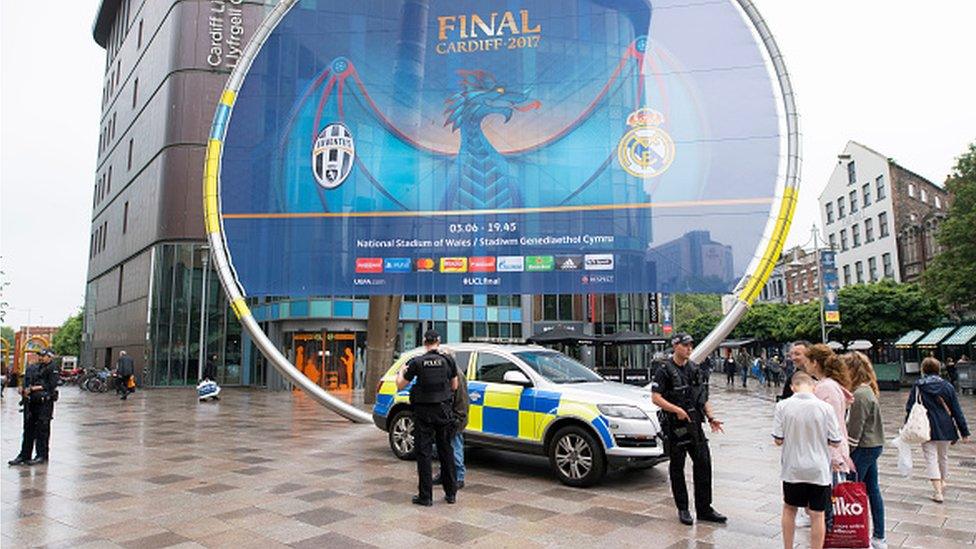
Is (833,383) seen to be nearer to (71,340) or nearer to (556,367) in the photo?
(556,367)

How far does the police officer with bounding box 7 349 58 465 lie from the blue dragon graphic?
7662mm

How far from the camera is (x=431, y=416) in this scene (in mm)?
6973

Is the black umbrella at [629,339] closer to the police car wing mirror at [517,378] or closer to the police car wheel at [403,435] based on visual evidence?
the police car wheel at [403,435]

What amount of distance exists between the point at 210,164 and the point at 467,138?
18.7 ft

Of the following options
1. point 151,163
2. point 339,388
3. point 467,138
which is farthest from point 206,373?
point 151,163

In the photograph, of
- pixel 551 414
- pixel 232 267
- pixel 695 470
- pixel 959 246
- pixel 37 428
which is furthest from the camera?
pixel 959 246

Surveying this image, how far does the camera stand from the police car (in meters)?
7.54

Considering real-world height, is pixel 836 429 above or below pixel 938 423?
above

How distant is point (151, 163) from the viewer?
3547cm

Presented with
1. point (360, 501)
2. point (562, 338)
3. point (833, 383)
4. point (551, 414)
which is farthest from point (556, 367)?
point (562, 338)

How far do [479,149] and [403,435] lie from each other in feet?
22.7

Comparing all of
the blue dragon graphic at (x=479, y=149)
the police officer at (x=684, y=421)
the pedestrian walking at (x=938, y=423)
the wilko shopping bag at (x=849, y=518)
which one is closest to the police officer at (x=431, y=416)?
the police officer at (x=684, y=421)

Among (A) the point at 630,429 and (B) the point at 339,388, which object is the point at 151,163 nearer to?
(B) the point at 339,388

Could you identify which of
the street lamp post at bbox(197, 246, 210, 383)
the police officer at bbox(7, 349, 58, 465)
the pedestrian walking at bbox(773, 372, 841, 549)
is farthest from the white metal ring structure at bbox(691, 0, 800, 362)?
the street lamp post at bbox(197, 246, 210, 383)
